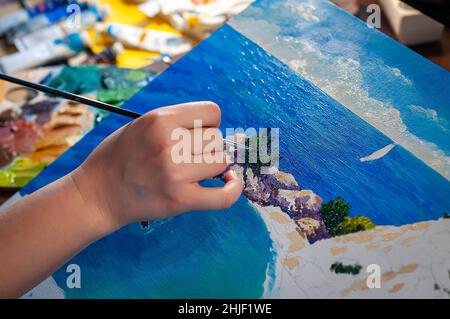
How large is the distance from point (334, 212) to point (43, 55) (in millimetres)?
922

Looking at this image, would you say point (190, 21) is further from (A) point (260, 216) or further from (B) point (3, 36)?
(A) point (260, 216)

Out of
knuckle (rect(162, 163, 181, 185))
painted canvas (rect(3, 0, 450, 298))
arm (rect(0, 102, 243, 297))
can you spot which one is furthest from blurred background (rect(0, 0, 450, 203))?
knuckle (rect(162, 163, 181, 185))

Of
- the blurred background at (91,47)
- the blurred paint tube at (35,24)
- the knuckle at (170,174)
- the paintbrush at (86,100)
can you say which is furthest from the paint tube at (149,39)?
the knuckle at (170,174)

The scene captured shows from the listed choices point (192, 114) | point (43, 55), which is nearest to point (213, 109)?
point (192, 114)

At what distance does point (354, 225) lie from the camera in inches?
27.5

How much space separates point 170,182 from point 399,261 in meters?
0.33

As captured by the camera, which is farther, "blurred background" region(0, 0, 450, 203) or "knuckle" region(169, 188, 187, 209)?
"blurred background" region(0, 0, 450, 203)

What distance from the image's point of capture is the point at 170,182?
0.69 m

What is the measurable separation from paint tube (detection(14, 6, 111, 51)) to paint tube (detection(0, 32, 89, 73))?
56 millimetres

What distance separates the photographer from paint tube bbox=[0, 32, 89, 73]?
1281 millimetres

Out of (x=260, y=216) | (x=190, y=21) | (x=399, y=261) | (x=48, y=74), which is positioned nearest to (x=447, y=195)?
(x=399, y=261)

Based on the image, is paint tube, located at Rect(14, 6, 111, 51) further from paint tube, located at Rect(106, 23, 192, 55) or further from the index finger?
the index finger

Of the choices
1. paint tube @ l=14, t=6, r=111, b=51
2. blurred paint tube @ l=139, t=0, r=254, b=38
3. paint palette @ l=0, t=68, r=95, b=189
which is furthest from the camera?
paint tube @ l=14, t=6, r=111, b=51

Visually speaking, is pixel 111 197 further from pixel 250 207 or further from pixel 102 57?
pixel 102 57
